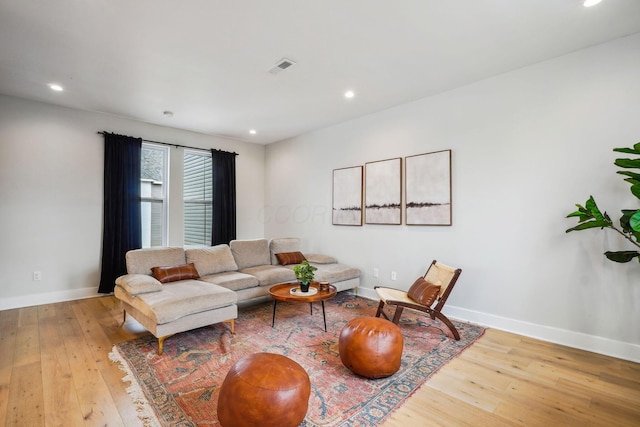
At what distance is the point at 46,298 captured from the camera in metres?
4.17

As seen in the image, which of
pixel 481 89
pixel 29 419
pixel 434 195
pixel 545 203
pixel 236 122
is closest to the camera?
pixel 29 419

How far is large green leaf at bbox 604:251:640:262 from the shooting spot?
7.75 feet

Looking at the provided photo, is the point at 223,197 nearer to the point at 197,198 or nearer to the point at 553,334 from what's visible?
the point at 197,198

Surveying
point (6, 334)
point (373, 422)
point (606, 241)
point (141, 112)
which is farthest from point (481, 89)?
point (6, 334)

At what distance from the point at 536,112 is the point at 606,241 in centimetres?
142

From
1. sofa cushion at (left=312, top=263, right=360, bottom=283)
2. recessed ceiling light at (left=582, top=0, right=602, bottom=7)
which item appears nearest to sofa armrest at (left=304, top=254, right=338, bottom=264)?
sofa cushion at (left=312, top=263, right=360, bottom=283)

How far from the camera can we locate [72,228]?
14.4 ft

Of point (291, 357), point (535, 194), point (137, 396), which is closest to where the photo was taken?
point (137, 396)

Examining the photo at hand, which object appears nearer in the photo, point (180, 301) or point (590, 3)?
point (590, 3)

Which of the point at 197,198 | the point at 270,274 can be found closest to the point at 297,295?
the point at 270,274

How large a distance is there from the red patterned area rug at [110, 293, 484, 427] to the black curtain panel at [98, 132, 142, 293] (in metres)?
2.20

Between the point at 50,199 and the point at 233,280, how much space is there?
301 cm

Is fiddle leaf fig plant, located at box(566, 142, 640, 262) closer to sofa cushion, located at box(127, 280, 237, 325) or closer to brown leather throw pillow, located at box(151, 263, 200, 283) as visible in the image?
sofa cushion, located at box(127, 280, 237, 325)

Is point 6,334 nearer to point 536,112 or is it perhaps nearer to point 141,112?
point 141,112
